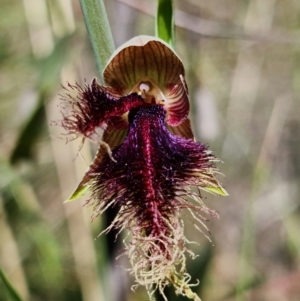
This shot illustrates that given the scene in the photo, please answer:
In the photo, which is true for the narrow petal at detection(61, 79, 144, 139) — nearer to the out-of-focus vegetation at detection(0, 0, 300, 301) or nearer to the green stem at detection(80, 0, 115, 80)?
the green stem at detection(80, 0, 115, 80)

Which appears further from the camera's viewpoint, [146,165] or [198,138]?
[198,138]

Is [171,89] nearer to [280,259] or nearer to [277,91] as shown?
[280,259]

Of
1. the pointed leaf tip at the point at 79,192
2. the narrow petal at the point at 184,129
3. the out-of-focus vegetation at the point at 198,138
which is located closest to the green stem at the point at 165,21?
the narrow petal at the point at 184,129

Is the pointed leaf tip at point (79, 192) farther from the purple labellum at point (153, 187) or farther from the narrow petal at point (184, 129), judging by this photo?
the narrow petal at point (184, 129)

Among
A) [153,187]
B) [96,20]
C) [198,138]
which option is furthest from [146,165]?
[198,138]

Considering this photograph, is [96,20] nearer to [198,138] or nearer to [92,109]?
[92,109]

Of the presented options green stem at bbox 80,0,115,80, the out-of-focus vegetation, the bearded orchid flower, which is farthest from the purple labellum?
the out-of-focus vegetation
